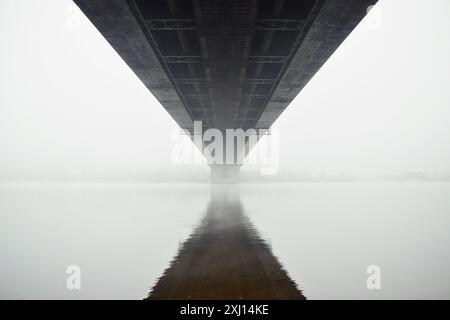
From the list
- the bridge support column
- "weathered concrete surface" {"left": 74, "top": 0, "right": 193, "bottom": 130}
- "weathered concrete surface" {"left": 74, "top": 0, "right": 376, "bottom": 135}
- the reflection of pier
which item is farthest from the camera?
the bridge support column

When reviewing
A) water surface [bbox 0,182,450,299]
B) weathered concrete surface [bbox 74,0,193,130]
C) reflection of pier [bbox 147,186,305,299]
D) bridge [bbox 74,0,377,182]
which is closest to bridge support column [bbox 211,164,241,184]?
bridge [bbox 74,0,377,182]

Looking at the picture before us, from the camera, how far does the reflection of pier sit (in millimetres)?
6295

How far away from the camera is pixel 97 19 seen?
11.9 m

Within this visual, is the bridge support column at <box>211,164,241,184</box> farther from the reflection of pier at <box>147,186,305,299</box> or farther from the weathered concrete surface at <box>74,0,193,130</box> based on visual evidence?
the reflection of pier at <box>147,186,305,299</box>

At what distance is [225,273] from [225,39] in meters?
9.89

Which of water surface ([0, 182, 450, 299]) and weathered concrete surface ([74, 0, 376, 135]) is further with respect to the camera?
weathered concrete surface ([74, 0, 376, 135])

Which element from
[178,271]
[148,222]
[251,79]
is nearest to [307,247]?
[178,271]

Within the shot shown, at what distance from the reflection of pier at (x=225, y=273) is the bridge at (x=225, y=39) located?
816cm

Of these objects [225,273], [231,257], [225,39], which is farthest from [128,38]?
[225,273]

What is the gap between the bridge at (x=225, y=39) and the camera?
11.4 m

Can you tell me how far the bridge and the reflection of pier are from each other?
26.8 ft

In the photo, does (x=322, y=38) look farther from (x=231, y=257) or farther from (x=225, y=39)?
(x=231, y=257)

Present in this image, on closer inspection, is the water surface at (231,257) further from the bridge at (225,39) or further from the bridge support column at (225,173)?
the bridge support column at (225,173)
